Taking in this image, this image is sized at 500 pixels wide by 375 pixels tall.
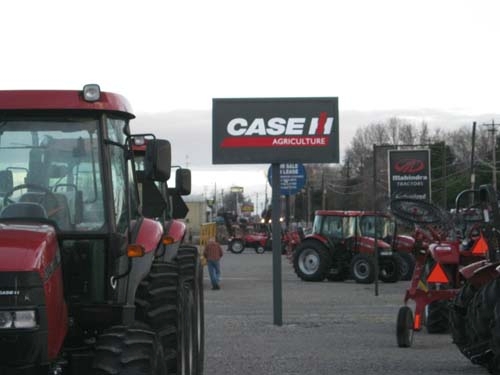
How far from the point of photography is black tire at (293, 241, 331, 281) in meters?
28.0

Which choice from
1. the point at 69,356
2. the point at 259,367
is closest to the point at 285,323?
the point at 259,367

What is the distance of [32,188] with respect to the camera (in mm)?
5871

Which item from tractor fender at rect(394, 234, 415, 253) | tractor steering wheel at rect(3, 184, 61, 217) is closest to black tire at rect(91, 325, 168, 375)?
tractor steering wheel at rect(3, 184, 61, 217)

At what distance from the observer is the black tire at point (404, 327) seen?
1169cm

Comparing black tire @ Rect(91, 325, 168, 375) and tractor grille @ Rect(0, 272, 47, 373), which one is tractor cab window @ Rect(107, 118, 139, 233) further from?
tractor grille @ Rect(0, 272, 47, 373)

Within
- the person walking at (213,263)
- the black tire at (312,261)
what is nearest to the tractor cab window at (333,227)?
the black tire at (312,261)

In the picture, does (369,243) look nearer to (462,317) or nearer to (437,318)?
(437,318)

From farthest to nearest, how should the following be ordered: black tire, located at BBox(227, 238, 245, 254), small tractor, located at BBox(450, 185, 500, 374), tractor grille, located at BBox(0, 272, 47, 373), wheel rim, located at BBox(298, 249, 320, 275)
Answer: black tire, located at BBox(227, 238, 245, 254) → wheel rim, located at BBox(298, 249, 320, 275) → small tractor, located at BBox(450, 185, 500, 374) → tractor grille, located at BBox(0, 272, 47, 373)

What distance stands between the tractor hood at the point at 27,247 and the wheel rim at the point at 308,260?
22.7 m

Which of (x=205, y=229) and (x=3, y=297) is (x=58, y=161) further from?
(x=205, y=229)

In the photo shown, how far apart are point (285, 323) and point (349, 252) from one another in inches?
545

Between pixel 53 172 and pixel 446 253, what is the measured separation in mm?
6878

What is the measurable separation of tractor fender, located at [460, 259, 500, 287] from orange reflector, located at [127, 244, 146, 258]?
4.16 meters

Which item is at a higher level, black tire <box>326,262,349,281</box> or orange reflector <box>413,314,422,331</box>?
orange reflector <box>413,314,422,331</box>
